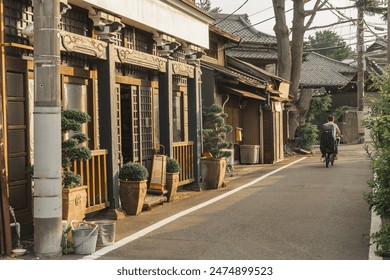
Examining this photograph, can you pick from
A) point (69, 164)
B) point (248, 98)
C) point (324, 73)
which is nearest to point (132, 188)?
point (69, 164)

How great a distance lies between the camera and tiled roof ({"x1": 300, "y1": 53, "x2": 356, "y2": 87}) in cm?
4462

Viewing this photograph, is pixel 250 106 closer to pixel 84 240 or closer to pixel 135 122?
pixel 135 122

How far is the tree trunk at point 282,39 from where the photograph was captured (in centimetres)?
3117

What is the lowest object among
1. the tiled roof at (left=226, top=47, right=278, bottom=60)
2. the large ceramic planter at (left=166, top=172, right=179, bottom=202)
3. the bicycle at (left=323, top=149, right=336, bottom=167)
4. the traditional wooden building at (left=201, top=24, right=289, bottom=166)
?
the large ceramic planter at (left=166, top=172, right=179, bottom=202)

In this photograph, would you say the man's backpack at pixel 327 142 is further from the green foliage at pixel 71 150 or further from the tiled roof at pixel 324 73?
the tiled roof at pixel 324 73

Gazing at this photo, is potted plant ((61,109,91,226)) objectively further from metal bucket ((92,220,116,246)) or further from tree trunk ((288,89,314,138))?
tree trunk ((288,89,314,138))

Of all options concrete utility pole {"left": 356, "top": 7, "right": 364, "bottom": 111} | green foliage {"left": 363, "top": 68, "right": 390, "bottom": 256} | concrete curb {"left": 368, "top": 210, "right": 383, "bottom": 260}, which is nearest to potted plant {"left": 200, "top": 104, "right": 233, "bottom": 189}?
concrete curb {"left": 368, "top": 210, "right": 383, "bottom": 260}

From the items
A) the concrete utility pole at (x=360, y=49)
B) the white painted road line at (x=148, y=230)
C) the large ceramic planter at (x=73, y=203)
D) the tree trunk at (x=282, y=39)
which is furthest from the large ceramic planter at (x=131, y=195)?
the concrete utility pole at (x=360, y=49)

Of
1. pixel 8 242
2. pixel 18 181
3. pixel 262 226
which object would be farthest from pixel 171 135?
pixel 8 242

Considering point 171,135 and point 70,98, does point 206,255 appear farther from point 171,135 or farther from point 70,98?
point 171,135

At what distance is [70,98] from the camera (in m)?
10.7

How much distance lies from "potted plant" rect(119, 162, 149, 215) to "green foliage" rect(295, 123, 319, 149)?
22905mm

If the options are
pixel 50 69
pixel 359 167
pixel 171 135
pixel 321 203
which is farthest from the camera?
pixel 359 167

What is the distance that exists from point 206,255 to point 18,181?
3.13 metres
